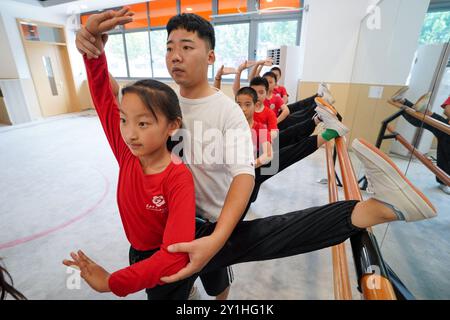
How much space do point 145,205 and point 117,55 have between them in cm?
857

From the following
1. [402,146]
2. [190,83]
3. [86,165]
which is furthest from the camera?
[86,165]

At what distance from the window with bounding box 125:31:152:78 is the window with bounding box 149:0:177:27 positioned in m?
0.48

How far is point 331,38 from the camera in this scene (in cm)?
396

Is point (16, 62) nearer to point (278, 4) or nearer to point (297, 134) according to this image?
point (278, 4)

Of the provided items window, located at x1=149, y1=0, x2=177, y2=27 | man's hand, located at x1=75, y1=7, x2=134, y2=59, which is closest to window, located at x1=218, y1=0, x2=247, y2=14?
window, located at x1=149, y1=0, x2=177, y2=27

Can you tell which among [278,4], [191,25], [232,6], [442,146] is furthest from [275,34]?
[191,25]

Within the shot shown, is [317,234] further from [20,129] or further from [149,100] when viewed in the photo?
[20,129]

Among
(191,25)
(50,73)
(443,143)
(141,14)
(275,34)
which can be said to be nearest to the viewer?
(191,25)

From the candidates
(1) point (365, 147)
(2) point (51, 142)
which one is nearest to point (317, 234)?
(1) point (365, 147)

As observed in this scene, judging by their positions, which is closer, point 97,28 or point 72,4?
point 97,28

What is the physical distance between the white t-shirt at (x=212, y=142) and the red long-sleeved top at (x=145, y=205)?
14 cm

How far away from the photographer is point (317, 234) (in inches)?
26.9

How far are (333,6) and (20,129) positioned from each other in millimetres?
7457

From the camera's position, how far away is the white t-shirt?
0.76 metres
